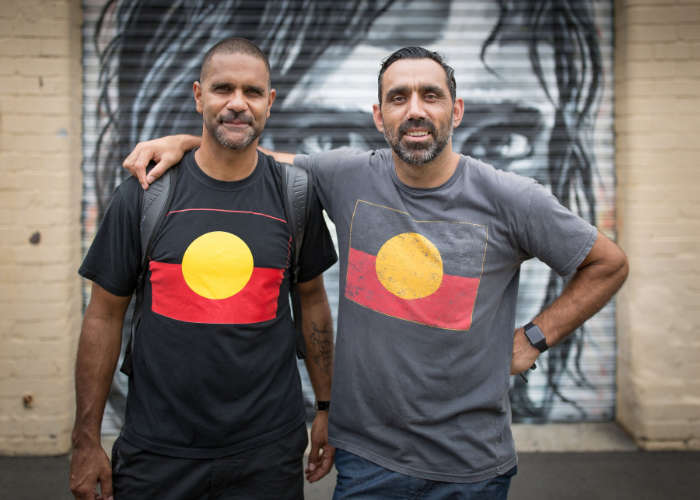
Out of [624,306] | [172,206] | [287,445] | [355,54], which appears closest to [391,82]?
[172,206]

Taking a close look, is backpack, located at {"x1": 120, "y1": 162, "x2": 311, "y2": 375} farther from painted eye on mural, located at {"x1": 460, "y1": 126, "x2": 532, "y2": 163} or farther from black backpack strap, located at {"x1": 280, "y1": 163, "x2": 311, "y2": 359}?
painted eye on mural, located at {"x1": 460, "y1": 126, "x2": 532, "y2": 163}

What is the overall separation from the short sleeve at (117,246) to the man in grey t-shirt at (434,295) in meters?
0.12

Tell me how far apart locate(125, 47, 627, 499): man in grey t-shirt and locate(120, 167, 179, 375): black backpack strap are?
0.05m

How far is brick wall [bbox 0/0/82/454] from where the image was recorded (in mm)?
3809

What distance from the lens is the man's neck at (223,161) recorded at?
2156 millimetres

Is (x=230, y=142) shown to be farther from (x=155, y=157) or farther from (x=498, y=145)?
(x=498, y=145)

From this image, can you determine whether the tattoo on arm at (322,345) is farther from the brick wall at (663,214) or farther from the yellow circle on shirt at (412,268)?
Result: the brick wall at (663,214)

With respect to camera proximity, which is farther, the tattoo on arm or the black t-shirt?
the tattoo on arm

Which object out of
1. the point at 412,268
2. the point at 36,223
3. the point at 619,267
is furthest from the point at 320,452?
the point at 36,223

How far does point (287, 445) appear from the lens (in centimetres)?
216

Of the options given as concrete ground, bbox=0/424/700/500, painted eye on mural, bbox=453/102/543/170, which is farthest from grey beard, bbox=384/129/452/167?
concrete ground, bbox=0/424/700/500

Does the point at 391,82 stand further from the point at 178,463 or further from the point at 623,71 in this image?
the point at 623,71

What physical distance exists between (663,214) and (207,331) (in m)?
3.39

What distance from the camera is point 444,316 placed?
6.80 feet
